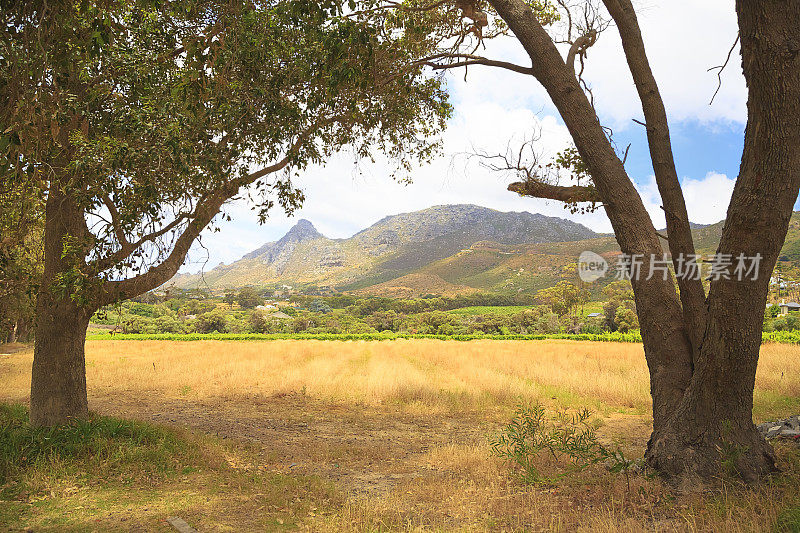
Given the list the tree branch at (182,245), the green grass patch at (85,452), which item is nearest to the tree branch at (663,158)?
the tree branch at (182,245)

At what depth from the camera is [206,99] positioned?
6582 mm

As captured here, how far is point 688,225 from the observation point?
18.5ft

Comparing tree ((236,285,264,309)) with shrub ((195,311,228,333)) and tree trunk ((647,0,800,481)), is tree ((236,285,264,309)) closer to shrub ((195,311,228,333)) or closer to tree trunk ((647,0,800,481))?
shrub ((195,311,228,333))

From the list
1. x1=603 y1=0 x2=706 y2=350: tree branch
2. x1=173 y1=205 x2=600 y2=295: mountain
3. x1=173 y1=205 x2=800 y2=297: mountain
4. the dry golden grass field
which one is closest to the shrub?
x1=173 y1=205 x2=800 y2=297: mountain

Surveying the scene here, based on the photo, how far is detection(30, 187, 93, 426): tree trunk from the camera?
291 inches

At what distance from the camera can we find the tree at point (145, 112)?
4.82 metres

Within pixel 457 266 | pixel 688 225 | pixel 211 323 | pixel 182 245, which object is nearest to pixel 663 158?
pixel 688 225

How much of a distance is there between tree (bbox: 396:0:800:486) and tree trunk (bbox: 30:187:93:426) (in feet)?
24.2

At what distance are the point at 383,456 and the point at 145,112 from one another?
6.11 meters

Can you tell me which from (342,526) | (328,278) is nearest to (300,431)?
(342,526)

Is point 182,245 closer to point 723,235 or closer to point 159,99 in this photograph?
point 159,99

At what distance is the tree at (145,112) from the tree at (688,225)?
2738mm

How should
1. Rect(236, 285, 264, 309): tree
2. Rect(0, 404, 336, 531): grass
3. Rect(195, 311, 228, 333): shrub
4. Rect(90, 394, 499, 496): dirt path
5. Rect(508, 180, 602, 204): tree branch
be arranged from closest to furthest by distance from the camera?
Rect(0, 404, 336, 531): grass < Rect(90, 394, 499, 496): dirt path < Rect(508, 180, 602, 204): tree branch < Rect(195, 311, 228, 333): shrub < Rect(236, 285, 264, 309): tree

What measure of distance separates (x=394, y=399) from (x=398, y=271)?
140m
